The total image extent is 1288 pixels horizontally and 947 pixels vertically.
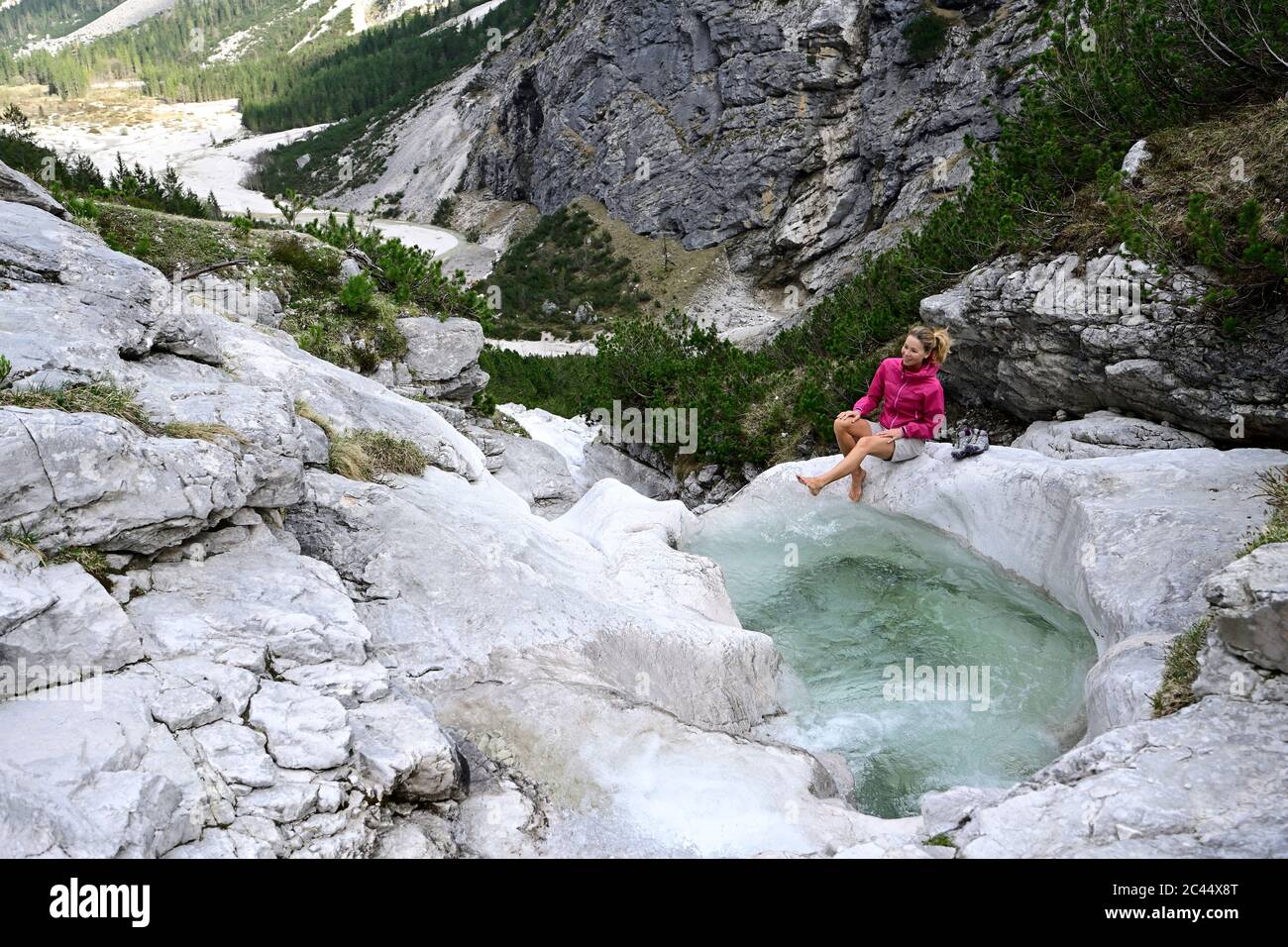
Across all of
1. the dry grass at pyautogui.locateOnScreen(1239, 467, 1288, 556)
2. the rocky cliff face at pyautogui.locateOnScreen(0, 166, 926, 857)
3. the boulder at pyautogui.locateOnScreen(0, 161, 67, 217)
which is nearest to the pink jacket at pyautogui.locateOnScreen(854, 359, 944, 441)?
the dry grass at pyautogui.locateOnScreen(1239, 467, 1288, 556)

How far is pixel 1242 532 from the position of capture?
19.2 feet

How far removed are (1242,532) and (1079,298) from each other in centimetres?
441

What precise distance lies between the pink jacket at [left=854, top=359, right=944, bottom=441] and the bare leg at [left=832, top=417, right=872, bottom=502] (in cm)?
19

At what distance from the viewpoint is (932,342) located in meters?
8.98

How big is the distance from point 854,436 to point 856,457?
1.87ft

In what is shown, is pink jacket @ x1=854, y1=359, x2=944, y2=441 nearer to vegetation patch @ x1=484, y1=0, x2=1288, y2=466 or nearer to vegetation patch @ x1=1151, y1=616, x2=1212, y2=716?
vegetation patch @ x1=484, y1=0, x2=1288, y2=466

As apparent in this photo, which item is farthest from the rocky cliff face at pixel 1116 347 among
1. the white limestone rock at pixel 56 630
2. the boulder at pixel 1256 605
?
the white limestone rock at pixel 56 630

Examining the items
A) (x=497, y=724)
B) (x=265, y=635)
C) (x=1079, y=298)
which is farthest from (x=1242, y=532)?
(x=265, y=635)

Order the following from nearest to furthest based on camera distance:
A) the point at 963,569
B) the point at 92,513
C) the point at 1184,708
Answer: the point at 1184,708 < the point at 92,513 < the point at 963,569

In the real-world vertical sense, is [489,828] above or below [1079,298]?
below

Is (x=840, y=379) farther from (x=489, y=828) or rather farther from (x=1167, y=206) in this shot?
(x=489, y=828)

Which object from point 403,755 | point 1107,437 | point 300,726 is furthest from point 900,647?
point 300,726

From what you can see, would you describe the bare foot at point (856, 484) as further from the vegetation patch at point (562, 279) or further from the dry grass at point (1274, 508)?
the vegetation patch at point (562, 279)

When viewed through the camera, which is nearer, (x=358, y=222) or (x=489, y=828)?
(x=489, y=828)
